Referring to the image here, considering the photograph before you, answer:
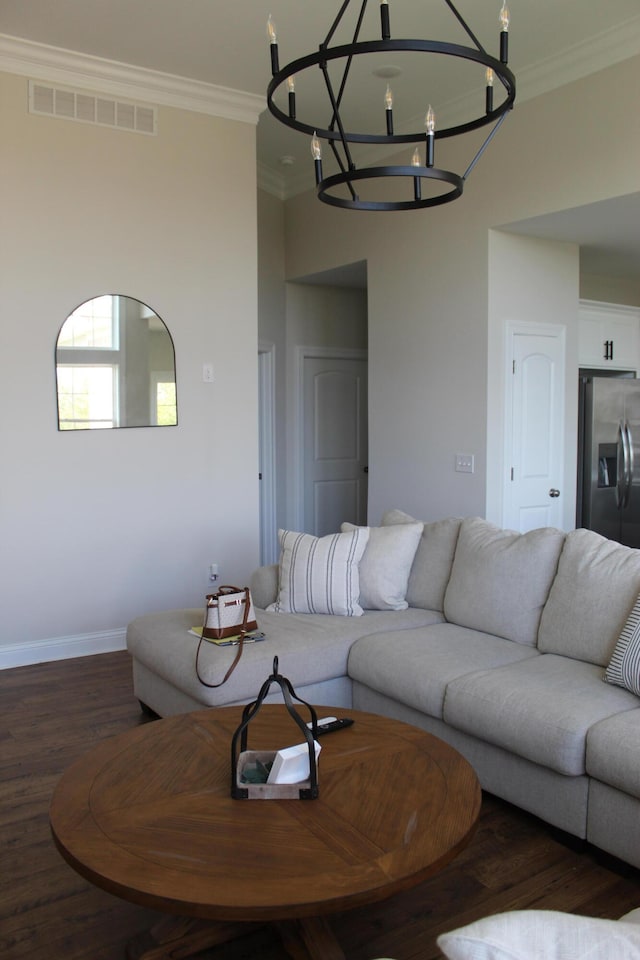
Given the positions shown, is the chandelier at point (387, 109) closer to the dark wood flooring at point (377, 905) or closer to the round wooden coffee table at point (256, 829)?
the round wooden coffee table at point (256, 829)

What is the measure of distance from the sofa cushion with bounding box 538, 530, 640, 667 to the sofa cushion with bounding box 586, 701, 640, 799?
20.1 inches

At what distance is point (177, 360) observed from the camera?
480 centimetres

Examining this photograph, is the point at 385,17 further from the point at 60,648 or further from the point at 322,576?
the point at 60,648

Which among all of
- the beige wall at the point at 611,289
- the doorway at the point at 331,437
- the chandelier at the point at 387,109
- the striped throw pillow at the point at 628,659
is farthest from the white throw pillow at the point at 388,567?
the beige wall at the point at 611,289

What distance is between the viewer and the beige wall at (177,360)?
170 inches

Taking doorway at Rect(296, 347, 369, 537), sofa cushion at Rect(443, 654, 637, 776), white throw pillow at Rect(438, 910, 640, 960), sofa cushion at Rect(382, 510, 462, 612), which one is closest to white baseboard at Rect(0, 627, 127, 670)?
sofa cushion at Rect(382, 510, 462, 612)

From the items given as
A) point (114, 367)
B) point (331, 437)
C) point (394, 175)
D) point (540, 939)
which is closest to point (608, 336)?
point (331, 437)

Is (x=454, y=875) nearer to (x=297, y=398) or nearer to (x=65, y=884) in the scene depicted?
(x=65, y=884)

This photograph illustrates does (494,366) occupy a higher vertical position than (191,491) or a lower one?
higher

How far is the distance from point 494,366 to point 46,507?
2814mm

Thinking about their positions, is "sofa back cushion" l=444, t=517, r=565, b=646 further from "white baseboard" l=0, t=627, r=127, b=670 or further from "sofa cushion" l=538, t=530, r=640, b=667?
"white baseboard" l=0, t=627, r=127, b=670

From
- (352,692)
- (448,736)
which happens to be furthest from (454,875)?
(352,692)

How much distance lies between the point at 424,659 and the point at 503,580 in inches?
21.5

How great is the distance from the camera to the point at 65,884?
230 centimetres
